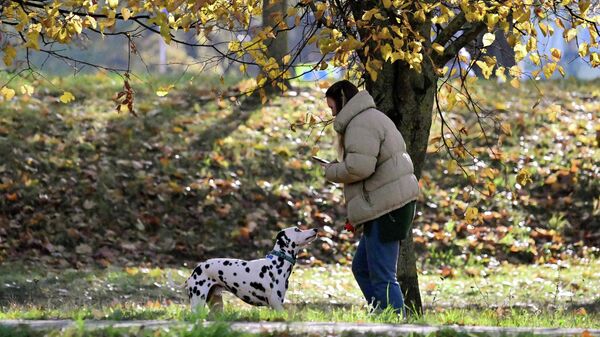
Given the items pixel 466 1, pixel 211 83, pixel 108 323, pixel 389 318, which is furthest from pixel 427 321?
pixel 211 83

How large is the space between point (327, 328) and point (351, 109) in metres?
1.97

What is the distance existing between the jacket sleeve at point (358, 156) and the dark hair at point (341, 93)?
9.5 inches

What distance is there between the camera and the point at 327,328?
20.6 feet

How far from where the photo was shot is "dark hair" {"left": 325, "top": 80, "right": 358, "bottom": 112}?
7.88 m

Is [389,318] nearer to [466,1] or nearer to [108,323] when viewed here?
Answer: [108,323]

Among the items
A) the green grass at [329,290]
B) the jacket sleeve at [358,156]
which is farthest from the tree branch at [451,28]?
the green grass at [329,290]

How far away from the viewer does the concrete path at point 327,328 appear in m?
6.21

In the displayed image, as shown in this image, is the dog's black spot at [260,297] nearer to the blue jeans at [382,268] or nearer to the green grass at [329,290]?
the blue jeans at [382,268]

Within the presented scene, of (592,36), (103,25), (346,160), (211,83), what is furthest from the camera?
(211,83)

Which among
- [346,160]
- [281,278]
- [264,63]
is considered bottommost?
[281,278]

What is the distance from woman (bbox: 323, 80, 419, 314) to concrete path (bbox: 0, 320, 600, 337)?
123 centimetres

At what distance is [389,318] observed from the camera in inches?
280

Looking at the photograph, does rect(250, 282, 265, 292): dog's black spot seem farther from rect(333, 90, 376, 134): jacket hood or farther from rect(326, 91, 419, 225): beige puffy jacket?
rect(333, 90, 376, 134): jacket hood

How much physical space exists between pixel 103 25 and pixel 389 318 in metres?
3.11
